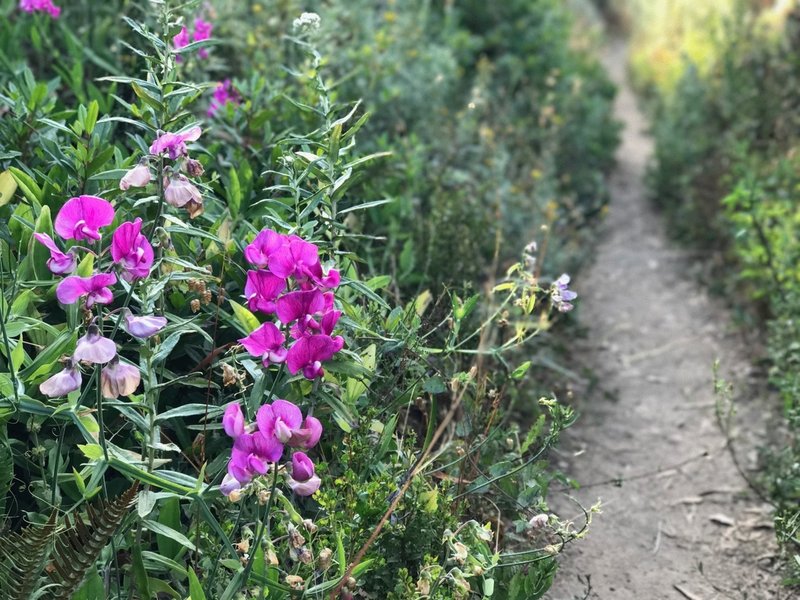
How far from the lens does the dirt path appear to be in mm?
2977

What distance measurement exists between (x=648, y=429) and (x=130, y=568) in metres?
2.79

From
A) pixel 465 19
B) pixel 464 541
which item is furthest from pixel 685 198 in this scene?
pixel 464 541

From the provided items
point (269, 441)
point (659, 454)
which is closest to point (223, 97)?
point (269, 441)

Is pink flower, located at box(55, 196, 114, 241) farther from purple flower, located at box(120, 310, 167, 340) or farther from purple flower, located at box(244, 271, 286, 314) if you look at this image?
purple flower, located at box(244, 271, 286, 314)

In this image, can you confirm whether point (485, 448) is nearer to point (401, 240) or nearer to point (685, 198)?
point (401, 240)

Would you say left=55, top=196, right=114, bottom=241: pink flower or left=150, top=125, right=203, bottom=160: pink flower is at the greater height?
left=150, top=125, right=203, bottom=160: pink flower

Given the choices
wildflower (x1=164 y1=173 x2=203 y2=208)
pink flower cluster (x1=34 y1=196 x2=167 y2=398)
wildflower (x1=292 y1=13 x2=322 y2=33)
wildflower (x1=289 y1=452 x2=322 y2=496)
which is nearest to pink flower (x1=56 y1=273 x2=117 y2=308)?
pink flower cluster (x1=34 y1=196 x2=167 y2=398)

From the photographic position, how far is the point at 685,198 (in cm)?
696

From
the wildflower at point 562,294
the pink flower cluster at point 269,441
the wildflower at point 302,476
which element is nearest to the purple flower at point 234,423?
the pink flower cluster at point 269,441

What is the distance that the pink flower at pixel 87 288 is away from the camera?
5.92ft

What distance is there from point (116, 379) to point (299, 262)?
1.58 feet

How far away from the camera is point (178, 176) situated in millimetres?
1974

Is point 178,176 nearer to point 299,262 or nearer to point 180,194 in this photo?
point 180,194

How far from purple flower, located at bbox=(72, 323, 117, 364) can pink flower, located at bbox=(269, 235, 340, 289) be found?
0.41 metres
